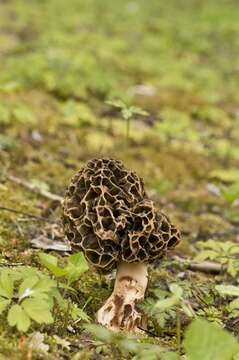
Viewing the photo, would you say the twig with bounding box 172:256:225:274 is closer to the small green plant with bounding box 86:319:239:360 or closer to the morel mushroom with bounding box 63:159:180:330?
the morel mushroom with bounding box 63:159:180:330

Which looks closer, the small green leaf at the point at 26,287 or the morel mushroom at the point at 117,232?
the small green leaf at the point at 26,287

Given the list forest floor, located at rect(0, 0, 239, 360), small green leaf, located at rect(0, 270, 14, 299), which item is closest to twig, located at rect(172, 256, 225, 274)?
forest floor, located at rect(0, 0, 239, 360)

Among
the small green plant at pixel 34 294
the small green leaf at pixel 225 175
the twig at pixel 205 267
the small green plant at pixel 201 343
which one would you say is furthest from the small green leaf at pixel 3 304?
the small green leaf at pixel 225 175

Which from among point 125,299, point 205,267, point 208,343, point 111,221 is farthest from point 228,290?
point 205,267

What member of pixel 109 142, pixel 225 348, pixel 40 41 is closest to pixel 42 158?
pixel 109 142

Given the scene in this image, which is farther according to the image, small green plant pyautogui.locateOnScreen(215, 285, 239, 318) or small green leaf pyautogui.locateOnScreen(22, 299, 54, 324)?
small green plant pyautogui.locateOnScreen(215, 285, 239, 318)

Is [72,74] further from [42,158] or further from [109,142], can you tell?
[42,158]

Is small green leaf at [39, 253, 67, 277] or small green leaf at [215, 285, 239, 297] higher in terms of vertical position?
small green leaf at [215, 285, 239, 297]

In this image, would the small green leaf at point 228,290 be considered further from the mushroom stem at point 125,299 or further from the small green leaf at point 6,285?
the small green leaf at point 6,285
